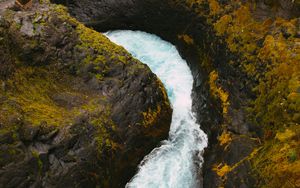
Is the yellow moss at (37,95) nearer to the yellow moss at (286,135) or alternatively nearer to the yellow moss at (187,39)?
the yellow moss at (286,135)

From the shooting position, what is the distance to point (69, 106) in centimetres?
1070

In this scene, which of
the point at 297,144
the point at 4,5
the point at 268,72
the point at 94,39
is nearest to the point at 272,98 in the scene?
the point at 268,72

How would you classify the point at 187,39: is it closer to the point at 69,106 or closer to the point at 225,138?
the point at 225,138

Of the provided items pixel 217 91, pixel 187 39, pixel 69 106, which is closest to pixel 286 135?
pixel 217 91

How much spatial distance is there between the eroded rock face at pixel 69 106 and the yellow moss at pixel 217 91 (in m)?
1.90

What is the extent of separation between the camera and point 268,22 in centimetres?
1208

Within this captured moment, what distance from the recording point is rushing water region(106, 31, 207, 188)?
11281 millimetres

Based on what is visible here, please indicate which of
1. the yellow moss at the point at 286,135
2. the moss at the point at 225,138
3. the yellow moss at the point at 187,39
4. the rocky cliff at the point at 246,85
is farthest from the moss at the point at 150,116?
the yellow moss at the point at 187,39

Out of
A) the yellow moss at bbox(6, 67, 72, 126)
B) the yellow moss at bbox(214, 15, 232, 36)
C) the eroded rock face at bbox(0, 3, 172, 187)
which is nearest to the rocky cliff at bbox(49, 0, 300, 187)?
the yellow moss at bbox(214, 15, 232, 36)

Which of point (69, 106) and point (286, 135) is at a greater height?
point (286, 135)

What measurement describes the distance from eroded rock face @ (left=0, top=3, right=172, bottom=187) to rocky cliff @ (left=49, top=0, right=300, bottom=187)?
222cm

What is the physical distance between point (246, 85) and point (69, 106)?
5.92 m

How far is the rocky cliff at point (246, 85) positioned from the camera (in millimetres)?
9281

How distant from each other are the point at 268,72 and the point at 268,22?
93.3 inches
